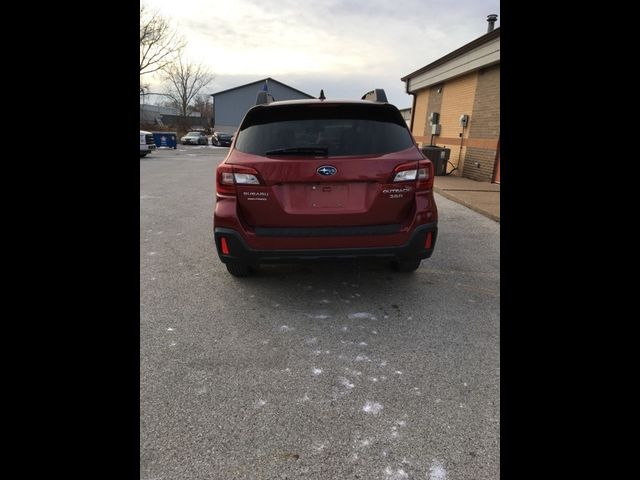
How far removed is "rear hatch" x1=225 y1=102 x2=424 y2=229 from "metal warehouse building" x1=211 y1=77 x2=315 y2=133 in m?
49.3

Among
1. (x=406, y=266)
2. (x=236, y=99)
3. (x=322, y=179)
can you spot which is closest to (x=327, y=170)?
(x=322, y=179)

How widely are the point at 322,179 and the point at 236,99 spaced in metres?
51.5

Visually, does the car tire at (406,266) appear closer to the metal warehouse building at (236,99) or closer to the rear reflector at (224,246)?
the rear reflector at (224,246)

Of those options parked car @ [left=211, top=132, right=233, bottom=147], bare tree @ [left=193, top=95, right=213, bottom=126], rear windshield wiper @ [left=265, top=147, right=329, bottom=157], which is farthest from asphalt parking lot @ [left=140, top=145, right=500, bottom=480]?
bare tree @ [left=193, top=95, right=213, bottom=126]

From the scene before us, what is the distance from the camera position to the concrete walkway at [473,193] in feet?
24.3

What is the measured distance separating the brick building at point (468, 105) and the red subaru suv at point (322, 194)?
7.41 m

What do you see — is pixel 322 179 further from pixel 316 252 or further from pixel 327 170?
pixel 316 252

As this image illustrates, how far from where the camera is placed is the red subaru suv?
2977mm

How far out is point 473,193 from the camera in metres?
9.32

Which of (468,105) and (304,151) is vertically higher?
(468,105)

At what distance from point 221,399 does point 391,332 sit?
4.43 feet

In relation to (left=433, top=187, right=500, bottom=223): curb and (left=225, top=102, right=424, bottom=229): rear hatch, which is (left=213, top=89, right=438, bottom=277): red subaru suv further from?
(left=433, top=187, right=500, bottom=223): curb
